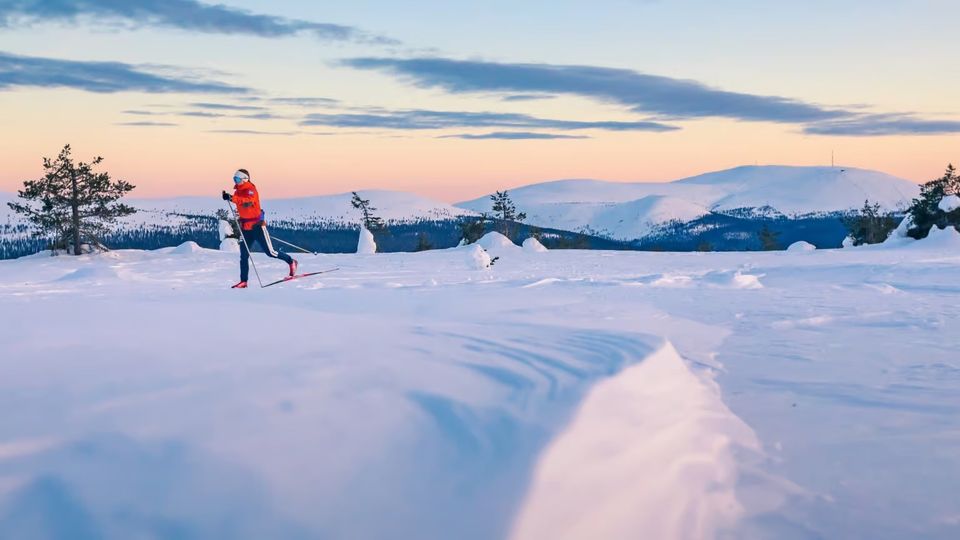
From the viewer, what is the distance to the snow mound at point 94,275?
728 inches

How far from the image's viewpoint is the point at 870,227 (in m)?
64.6

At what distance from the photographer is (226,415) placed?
12.1ft

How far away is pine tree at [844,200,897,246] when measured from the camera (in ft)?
210

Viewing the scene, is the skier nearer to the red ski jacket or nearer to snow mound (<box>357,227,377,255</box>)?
the red ski jacket

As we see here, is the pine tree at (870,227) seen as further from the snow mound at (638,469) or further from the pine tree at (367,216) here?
the snow mound at (638,469)

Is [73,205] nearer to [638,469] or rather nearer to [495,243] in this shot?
[495,243]

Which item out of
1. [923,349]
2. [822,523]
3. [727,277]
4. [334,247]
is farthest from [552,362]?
[334,247]

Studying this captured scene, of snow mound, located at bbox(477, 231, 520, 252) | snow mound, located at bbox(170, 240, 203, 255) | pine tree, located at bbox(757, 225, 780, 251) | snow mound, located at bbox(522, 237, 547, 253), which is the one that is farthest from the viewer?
pine tree, located at bbox(757, 225, 780, 251)

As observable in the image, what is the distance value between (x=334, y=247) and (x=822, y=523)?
128480 mm

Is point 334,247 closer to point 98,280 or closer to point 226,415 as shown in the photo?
point 98,280

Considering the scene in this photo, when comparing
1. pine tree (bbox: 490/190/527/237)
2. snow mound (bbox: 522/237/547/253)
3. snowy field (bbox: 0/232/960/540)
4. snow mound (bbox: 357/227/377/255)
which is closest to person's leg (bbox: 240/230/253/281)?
snowy field (bbox: 0/232/960/540)

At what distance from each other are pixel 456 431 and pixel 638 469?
92 centimetres

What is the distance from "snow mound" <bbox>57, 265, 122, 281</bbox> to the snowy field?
462 inches

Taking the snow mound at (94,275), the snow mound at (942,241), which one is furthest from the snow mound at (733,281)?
the snow mound at (942,241)
